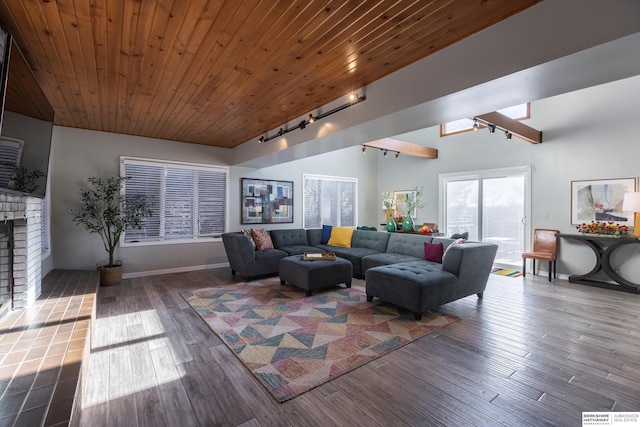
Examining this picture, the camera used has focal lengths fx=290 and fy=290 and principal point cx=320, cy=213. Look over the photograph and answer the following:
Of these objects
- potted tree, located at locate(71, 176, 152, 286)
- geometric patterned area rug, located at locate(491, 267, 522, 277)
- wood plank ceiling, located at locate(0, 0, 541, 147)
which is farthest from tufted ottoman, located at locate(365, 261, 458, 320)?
potted tree, located at locate(71, 176, 152, 286)

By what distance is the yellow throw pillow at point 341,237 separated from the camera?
20.8ft

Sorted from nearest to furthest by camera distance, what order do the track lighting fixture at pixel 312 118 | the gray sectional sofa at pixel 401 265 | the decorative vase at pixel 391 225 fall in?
the track lighting fixture at pixel 312 118
the gray sectional sofa at pixel 401 265
the decorative vase at pixel 391 225

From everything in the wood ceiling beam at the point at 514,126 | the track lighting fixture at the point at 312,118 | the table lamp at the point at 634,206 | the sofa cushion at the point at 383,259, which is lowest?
the sofa cushion at the point at 383,259

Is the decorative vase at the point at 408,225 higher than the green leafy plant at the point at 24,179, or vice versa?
the green leafy plant at the point at 24,179

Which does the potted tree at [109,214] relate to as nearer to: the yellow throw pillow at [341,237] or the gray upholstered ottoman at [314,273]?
the gray upholstered ottoman at [314,273]

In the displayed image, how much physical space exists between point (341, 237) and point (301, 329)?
3470 mm

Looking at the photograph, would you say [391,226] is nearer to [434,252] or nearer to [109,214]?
[434,252]

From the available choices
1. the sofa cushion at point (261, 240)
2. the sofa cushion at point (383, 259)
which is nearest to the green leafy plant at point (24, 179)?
the sofa cushion at point (261, 240)

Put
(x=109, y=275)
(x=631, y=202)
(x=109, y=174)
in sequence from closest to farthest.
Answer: (x=631, y=202) < (x=109, y=275) < (x=109, y=174)

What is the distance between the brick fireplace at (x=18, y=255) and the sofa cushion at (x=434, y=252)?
4.90 metres

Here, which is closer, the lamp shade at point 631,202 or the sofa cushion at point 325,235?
the lamp shade at point 631,202

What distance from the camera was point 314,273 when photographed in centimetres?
423

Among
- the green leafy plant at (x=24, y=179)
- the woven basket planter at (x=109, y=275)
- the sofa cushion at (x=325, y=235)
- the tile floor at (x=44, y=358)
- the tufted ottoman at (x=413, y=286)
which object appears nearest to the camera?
the tile floor at (x=44, y=358)

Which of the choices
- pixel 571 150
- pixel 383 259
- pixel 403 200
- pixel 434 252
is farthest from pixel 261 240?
pixel 571 150
